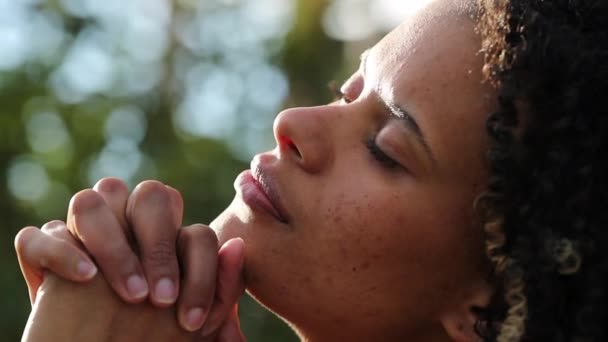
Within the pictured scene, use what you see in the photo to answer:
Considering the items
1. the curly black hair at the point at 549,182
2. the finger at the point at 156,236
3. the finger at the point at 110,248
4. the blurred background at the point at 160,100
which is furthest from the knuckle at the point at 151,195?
the blurred background at the point at 160,100

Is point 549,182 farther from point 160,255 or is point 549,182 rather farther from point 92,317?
point 92,317

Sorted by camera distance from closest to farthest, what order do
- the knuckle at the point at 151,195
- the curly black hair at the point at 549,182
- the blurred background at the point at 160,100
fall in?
1. the curly black hair at the point at 549,182
2. the knuckle at the point at 151,195
3. the blurred background at the point at 160,100

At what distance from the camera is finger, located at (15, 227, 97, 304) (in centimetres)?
266

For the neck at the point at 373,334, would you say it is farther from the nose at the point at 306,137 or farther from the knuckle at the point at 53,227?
the knuckle at the point at 53,227

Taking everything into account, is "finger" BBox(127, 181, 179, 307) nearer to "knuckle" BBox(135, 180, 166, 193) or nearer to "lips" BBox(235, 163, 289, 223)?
"knuckle" BBox(135, 180, 166, 193)

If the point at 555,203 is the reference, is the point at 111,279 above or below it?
below

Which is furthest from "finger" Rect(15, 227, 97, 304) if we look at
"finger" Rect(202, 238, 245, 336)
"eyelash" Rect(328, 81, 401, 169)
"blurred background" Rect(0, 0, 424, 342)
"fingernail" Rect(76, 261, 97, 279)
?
"blurred background" Rect(0, 0, 424, 342)

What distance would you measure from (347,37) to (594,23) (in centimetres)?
1417

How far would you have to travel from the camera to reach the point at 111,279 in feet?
8.84

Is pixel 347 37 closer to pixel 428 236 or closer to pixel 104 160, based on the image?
pixel 104 160

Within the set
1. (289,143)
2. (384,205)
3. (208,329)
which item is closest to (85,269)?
(208,329)

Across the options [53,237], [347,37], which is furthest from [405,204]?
[347,37]

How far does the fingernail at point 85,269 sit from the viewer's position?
2662mm

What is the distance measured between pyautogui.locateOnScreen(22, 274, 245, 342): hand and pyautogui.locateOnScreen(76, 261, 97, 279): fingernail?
0.05 meters
